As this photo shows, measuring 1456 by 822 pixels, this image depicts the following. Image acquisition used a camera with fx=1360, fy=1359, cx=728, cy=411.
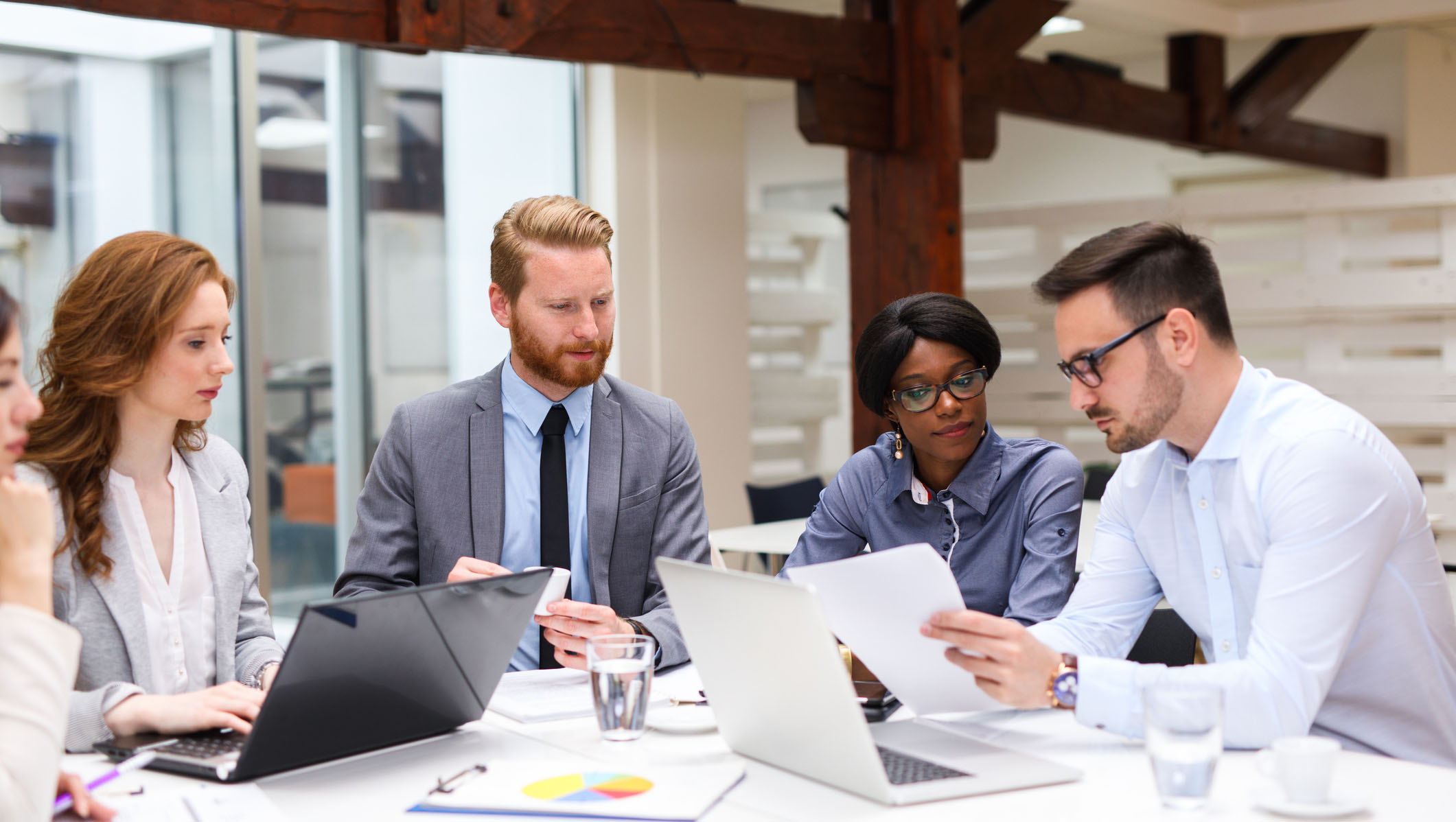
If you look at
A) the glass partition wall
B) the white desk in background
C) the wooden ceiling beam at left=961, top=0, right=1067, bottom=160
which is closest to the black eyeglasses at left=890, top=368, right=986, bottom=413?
the white desk in background

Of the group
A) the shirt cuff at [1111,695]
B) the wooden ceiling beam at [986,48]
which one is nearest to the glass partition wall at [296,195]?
the wooden ceiling beam at [986,48]

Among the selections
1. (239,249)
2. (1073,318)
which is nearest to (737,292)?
(239,249)

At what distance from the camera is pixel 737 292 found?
563 centimetres

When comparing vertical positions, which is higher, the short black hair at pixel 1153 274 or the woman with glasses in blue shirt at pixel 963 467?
the short black hair at pixel 1153 274

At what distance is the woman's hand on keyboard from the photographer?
1.59 metres

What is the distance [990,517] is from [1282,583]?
73 centimetres

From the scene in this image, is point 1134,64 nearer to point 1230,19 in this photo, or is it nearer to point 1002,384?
point 1230,19

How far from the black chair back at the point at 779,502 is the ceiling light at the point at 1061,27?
3064mm

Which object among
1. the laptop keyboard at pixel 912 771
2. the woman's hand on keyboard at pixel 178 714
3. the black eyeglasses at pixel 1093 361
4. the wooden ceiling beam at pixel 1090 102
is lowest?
the laptop keyboard at pixel 912 771

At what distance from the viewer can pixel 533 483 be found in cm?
234

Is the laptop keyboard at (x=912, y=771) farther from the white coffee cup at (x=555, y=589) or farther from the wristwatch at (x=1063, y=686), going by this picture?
the white coffee cup at (x=555, y=589)

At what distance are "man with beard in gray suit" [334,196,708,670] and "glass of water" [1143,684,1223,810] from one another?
1.07 m

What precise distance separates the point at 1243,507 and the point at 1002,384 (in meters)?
4.19

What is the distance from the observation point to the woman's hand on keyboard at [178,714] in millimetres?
1593
